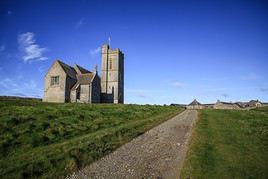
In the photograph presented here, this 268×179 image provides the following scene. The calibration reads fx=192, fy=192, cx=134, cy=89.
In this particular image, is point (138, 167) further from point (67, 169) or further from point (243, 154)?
point (243, 154)

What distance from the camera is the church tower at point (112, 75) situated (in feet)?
223

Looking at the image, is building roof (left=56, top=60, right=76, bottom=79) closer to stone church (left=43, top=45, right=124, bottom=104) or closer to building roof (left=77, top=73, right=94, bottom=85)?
stone church (left=43, top=45, right=124, bottom=104)

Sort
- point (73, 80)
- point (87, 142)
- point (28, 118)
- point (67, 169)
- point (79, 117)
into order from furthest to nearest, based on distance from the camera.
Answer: point (73, 80), point (79, 117), point (28, 118), point (87, 142), point (67, 169)

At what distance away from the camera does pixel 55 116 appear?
18438 millimetres

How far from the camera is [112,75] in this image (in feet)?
230

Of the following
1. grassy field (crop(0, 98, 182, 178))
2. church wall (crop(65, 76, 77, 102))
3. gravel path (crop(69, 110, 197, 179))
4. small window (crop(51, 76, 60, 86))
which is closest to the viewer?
gravel path (crop(69, 110, 197, 179))

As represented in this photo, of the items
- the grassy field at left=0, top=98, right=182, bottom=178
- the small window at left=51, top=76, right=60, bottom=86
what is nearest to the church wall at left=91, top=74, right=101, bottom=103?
the small window at left=51, top=76, right=60, bottom=86

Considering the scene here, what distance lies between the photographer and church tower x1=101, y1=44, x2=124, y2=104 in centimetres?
6788

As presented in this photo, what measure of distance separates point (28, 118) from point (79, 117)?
5.06m

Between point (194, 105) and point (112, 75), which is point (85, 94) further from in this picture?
point (194, 105)

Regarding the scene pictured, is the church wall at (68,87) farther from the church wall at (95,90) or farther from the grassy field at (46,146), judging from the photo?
the grassy field at (46,146)

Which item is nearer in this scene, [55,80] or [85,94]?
[55,80]

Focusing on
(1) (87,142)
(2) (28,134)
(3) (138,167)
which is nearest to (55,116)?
(2) (28,134)

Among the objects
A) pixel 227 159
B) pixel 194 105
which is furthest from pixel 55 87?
pixel 194 105
